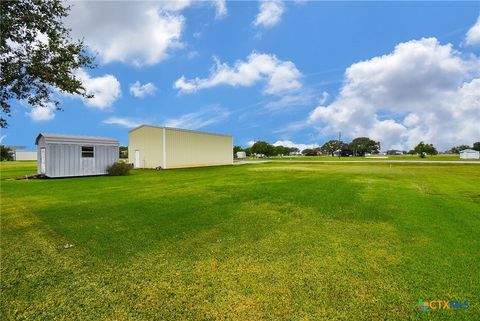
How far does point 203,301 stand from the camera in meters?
3.78

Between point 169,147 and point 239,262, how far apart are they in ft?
99.7

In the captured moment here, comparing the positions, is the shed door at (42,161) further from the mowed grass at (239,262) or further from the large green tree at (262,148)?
the large green tree at (262,148)

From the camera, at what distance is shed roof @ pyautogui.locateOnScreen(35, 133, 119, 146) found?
22328 millimetres

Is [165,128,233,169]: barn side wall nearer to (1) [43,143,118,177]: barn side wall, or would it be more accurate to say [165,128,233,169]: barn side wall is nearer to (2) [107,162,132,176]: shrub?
(1) [43,143,118,177]: barn side wall

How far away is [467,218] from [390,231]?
3254 mm

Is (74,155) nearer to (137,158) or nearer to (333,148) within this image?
(137,158)

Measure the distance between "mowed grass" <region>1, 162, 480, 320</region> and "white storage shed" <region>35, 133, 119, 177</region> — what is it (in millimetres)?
14753

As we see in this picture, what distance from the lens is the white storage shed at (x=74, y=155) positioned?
2241cm

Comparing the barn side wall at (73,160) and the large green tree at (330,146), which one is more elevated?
the large green tree at (330,146)

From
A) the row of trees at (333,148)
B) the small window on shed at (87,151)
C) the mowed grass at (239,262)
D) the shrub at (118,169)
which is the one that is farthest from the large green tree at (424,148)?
the mowed grass at (239,262)

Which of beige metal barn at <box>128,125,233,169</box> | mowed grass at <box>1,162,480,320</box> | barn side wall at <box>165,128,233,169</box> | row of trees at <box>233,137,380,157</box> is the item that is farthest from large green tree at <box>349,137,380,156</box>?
mowed grass at <box>1,162,480,320</box>

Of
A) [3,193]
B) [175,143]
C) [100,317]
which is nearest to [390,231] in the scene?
[100,317]

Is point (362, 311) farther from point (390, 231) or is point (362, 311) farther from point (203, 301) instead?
point (390, 231)

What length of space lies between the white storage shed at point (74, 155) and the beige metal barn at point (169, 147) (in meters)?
7.22
